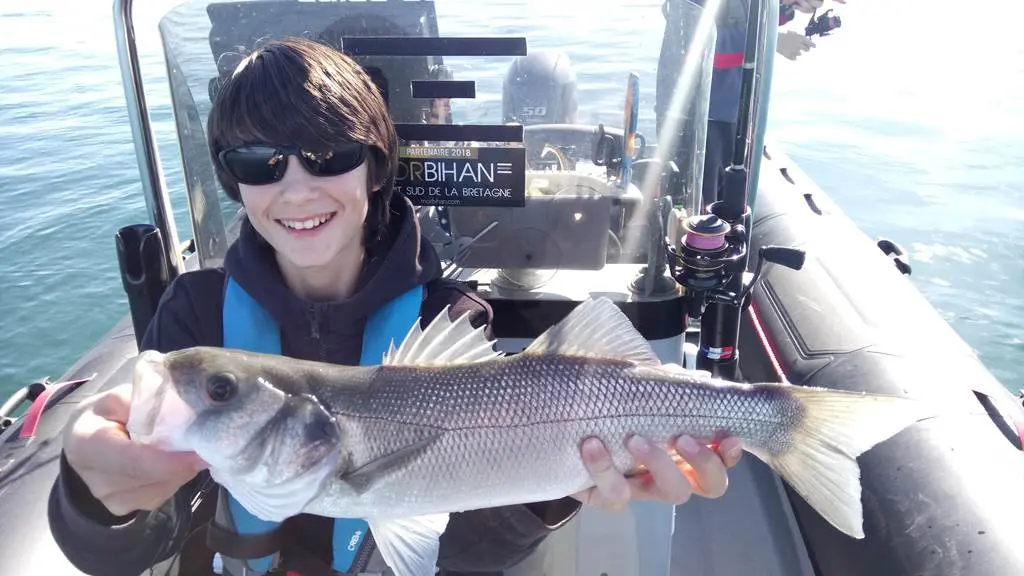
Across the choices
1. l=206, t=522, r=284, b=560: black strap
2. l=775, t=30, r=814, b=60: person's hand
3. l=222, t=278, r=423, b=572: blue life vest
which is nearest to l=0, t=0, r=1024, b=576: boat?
l=206, t=522, r=284, b=560: black strap

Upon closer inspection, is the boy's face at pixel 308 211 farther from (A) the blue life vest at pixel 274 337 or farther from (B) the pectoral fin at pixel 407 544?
(B) the pectoral fin at pixel 407 544

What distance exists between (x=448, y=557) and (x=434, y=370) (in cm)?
91

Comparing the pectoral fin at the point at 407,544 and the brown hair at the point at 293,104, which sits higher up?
the brown hair at the point at 293,104

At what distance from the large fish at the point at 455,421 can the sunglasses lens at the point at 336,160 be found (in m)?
0.55

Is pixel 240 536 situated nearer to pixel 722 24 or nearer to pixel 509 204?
pixel 509 204

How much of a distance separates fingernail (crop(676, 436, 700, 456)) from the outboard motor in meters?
1.51

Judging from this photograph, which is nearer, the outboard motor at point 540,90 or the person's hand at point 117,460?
the person's hand at point 117,460

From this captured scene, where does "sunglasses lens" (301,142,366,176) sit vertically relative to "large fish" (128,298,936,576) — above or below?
above

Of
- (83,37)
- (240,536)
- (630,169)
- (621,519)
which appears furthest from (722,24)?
(83,37)

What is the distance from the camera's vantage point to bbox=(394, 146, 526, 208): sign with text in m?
2.70

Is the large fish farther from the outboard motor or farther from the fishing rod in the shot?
the outboard motor

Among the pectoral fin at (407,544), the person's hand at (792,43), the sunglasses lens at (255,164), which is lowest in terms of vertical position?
the pectoral fin at (407,544)

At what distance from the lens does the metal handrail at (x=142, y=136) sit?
275 centimetres

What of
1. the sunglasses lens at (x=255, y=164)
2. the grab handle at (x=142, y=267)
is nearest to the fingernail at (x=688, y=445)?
the sunglasses lens at (x=255, y=164)
